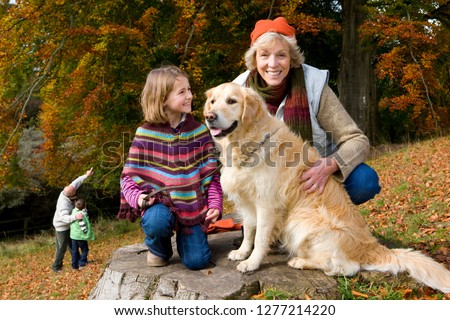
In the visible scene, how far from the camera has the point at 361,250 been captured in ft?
11.4

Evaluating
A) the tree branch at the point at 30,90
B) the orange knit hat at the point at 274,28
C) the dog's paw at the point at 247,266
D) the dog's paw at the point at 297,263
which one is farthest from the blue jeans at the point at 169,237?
the tree branch at the point at 30,90

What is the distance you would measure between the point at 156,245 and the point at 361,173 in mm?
1901

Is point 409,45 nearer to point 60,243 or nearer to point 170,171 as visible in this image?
point 170,171

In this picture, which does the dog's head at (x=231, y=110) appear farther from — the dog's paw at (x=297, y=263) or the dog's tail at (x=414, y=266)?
the dog's tail at (x=414, y=266)

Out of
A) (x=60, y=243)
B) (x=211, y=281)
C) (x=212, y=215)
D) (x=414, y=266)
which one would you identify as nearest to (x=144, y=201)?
(x=212, y=215)

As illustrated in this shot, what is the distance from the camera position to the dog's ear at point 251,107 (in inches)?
128

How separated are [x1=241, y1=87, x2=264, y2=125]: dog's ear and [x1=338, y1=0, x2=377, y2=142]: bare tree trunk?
951cm

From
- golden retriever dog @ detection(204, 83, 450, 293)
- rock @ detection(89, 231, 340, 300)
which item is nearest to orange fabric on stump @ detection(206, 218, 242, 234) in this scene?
rock @ detection(89, 231, 340, 300)

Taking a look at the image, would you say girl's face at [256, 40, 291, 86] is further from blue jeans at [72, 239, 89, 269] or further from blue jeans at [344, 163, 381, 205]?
blue jeans at [72, 239, 89, 269]

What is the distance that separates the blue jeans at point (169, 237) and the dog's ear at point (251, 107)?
986mm

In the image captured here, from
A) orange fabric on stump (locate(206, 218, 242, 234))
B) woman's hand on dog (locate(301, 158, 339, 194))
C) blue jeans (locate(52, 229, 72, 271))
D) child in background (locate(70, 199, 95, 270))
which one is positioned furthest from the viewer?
blue jeans (locate(52, 229, 72, 271))

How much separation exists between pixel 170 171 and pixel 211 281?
96 centimetres

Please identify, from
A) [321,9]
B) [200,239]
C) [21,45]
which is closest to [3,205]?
[21,45]

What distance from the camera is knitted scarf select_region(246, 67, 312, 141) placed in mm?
3729
